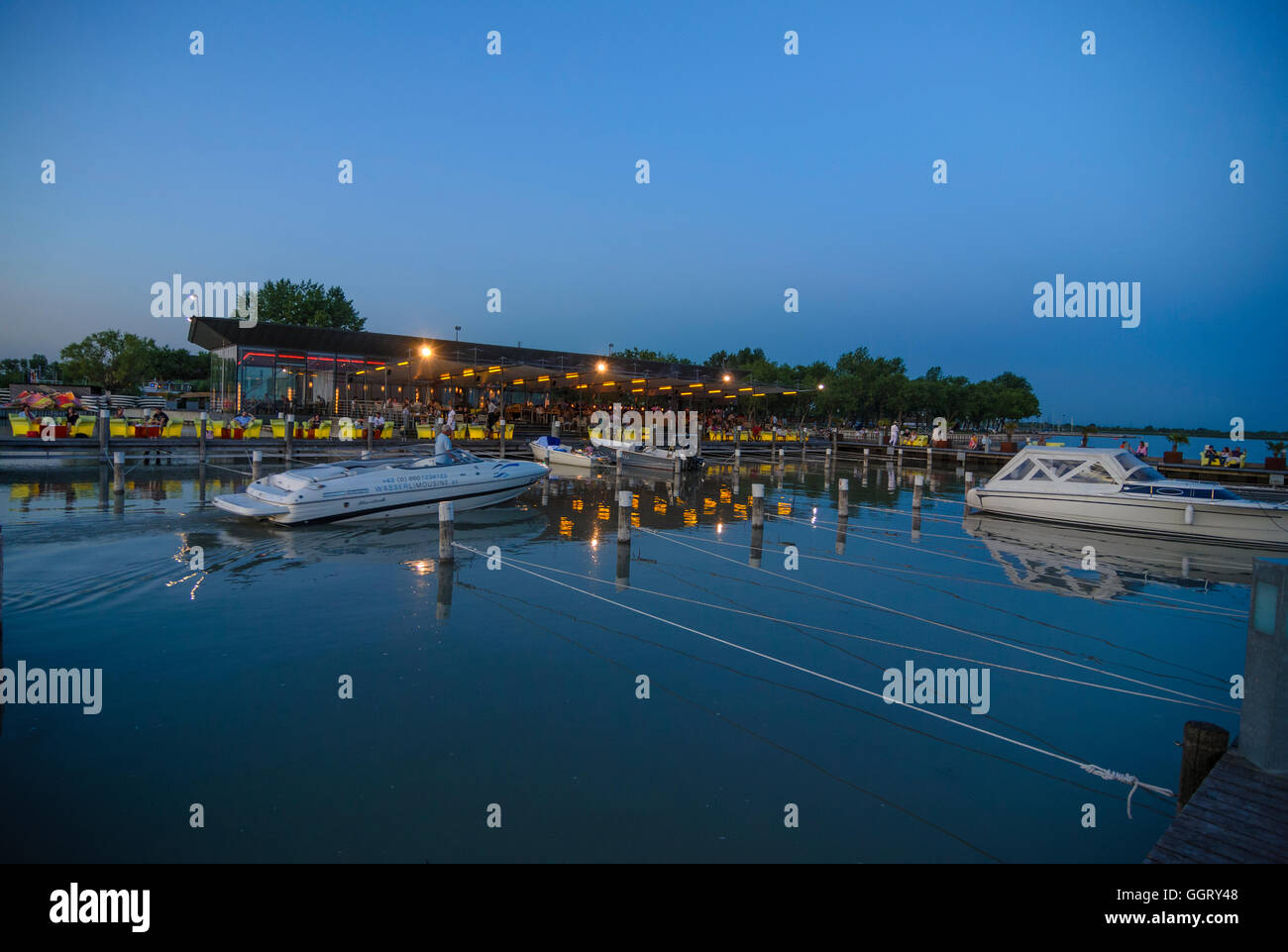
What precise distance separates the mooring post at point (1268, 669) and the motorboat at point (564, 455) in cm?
2578

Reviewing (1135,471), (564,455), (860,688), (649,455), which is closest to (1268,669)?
(860,688)

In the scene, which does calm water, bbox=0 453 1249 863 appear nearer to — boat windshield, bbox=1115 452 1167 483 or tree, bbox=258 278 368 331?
boat windshield, bbox=1115 452 1167 483

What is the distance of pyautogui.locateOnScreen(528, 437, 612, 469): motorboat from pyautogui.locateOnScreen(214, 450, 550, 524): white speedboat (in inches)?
460

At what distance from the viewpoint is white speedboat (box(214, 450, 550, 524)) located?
14375mm

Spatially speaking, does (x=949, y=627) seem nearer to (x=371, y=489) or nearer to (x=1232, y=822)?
(x=1232, y=822)

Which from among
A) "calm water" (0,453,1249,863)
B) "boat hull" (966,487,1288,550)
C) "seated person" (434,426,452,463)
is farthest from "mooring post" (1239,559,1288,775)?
"seated person" (434,426,452,463)

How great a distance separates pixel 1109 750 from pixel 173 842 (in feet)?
24.4

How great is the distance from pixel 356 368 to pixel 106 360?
5484 centimetres

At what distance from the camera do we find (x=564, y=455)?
29688 millimetres

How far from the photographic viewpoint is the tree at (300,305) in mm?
67750
